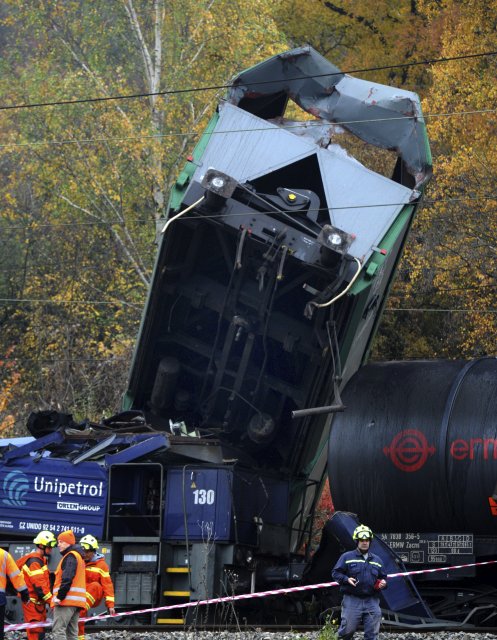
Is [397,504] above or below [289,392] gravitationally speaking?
below

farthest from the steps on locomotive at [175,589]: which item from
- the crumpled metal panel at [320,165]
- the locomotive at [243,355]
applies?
the crumpled metal panel at [320,165]

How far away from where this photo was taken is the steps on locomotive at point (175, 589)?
12836 mm

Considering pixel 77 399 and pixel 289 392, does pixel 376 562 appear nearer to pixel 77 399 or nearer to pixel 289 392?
pixel 289 392

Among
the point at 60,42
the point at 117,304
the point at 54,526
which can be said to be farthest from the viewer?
the point at 60,42

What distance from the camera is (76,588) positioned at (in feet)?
31.2

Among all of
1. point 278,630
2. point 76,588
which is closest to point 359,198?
point 278,630

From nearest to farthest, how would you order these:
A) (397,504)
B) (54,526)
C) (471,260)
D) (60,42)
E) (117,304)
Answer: (397,504)
(54,526)
(471,260)
(117,304)
(60,42)

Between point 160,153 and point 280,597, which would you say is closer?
point 280,597

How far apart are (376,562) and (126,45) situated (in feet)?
70.9

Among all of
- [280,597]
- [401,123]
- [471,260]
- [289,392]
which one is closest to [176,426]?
[289,392]

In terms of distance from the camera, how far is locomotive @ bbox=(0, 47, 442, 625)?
1303cm

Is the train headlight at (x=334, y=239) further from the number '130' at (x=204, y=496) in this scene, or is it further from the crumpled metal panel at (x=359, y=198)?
the number '130' at (x=204, y=496)

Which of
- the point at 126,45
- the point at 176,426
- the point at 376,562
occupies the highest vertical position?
the point at 126,45

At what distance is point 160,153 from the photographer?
2588 centimetres
